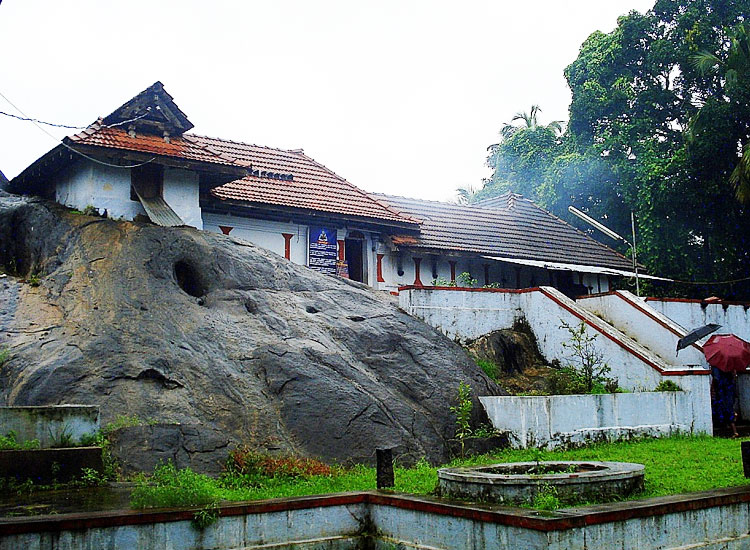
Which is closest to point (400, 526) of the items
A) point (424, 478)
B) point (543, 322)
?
point (424, 478)

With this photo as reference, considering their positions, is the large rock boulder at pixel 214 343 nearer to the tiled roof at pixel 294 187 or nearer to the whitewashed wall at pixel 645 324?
the tiled roof at pixel 294 187

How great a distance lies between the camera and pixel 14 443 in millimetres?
9125

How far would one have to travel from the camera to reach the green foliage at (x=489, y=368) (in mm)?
15984

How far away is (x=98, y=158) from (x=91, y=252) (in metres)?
2.36

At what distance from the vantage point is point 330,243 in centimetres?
1962

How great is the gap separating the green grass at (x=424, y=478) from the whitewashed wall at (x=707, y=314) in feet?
20.2

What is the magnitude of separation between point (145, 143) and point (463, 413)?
8643 millimetres

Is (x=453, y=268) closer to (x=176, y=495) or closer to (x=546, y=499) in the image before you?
(x=546, y=499)

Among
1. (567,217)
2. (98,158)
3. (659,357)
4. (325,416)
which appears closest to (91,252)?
(98,158)

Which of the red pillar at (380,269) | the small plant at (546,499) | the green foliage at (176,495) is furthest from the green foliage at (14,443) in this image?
the red pillar at (380,269)

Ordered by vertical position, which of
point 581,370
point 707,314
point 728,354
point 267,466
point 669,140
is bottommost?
point 267,466

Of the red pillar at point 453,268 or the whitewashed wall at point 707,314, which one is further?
the red pillar at point 453,268

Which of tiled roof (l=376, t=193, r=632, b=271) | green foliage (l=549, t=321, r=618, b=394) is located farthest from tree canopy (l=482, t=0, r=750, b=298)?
green foliage (l=549, t=321, r=618, b=394)

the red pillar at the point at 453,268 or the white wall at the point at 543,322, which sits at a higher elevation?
the red pillar at the point at 453,268
